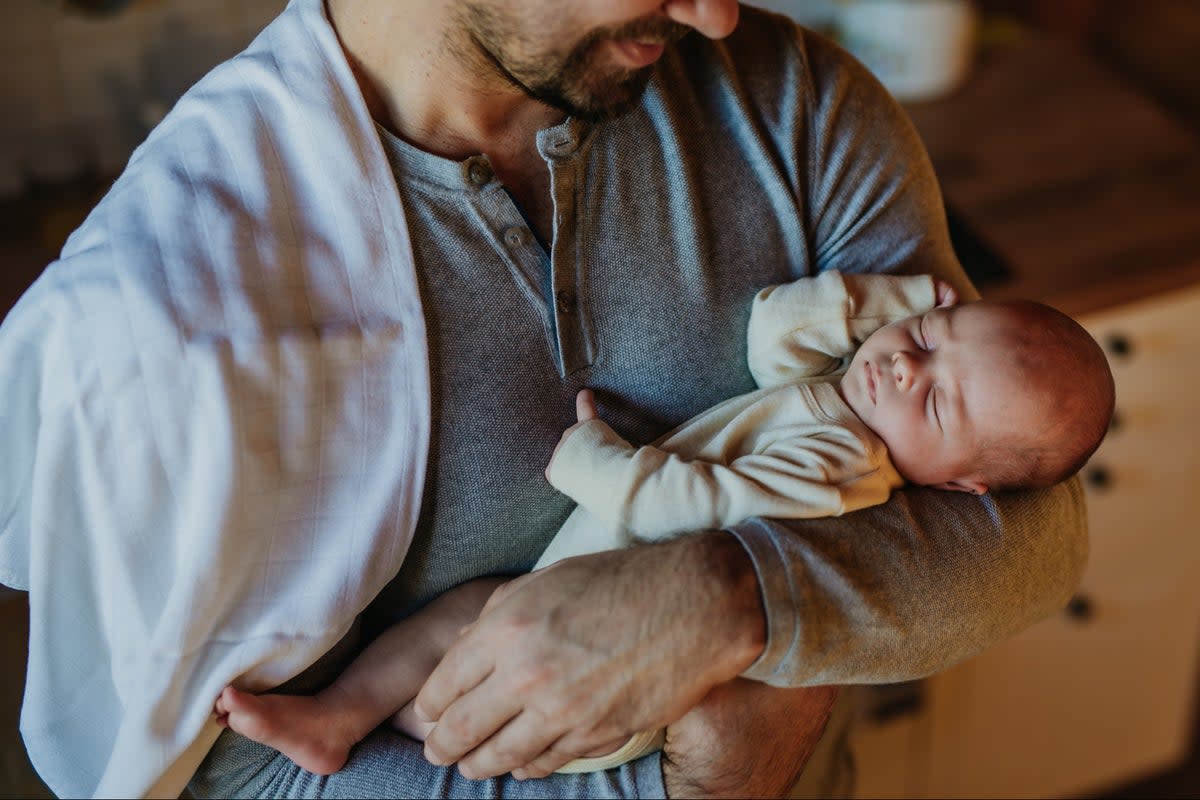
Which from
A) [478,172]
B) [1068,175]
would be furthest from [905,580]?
[1068,175]

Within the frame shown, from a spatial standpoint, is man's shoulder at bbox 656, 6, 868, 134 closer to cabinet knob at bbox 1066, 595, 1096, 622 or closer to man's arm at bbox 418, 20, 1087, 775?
man's arm at bbox 418, 20, 1087, 775

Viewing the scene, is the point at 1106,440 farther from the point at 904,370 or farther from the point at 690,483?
the point at 690,483

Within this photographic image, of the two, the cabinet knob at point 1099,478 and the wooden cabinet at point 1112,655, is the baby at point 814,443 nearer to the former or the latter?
the wooden cabinet at point 1112,655

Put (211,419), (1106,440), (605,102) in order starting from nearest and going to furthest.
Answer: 1. (211,419)
2. (605,102)
3. (1106,440)

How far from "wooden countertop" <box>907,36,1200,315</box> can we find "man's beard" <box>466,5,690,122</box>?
860mm

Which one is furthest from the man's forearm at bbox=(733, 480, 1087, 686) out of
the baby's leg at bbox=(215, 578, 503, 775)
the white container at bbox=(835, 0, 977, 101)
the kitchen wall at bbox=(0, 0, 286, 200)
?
the kitchen wall at bbox=(0, 0, 286, 200)

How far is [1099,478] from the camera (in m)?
1.98

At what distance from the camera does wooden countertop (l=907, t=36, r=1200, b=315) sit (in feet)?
6.03

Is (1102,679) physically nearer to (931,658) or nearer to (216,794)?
(931,658)

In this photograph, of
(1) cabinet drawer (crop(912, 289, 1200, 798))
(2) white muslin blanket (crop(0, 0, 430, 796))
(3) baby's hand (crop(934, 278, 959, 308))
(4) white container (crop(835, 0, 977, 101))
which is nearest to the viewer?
(2) white muslin blanket (crop(0, 0, 430, 796))

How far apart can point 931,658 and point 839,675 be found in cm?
9

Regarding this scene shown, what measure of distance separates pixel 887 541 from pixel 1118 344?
92 centimetres

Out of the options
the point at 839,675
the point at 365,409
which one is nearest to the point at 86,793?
the point at 365,409

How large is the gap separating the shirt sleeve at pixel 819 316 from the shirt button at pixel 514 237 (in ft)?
0.75
